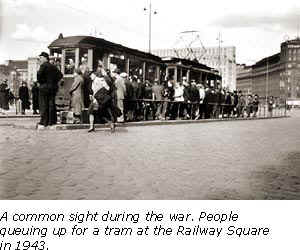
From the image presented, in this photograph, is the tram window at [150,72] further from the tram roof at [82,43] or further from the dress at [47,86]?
the dress at [47,86]

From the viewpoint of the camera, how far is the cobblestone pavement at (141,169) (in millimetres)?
4793

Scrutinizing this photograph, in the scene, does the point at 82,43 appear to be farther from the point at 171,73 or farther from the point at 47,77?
the point at 171,73

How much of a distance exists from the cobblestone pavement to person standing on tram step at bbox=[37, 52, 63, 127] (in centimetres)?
170

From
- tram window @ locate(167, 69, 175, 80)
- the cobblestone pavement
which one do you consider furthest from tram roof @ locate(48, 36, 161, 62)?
the cobblestone pavement

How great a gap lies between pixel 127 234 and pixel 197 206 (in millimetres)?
726

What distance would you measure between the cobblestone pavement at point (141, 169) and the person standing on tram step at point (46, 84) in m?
1.70

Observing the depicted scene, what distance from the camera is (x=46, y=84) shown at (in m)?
11.1

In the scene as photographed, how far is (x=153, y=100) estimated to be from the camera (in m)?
17.2

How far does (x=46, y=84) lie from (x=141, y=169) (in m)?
5.79

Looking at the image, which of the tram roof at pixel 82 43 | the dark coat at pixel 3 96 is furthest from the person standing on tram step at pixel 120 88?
the dark coat at pixel 3 96

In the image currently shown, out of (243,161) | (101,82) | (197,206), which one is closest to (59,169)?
(197,206)

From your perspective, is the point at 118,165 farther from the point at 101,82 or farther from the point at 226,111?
the point at 226,111

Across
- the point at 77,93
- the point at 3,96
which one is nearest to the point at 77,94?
the point at 77,93

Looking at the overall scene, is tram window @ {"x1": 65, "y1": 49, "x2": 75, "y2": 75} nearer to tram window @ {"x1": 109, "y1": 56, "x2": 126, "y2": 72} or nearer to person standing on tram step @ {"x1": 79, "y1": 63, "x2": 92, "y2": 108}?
tram window @ {"x1": 109, "y1": 56, "x2": 126, "y2": 72}
